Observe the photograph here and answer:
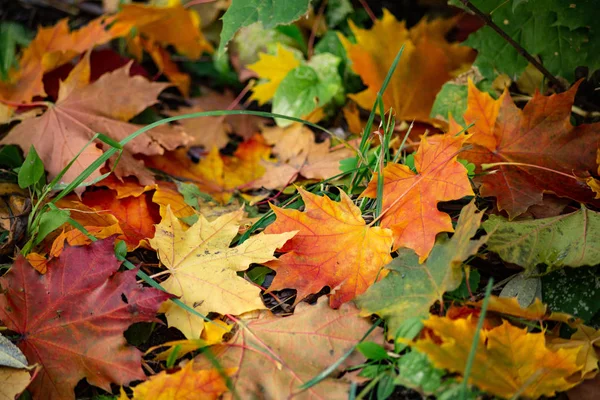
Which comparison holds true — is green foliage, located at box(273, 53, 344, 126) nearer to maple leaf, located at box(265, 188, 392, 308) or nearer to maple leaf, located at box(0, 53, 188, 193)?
maple leaf, located at box(0, 53, 188, 193)

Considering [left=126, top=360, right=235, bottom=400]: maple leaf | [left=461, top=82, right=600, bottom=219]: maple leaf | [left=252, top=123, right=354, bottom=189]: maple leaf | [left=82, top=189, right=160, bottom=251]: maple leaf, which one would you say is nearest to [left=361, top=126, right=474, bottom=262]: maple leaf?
[left=461, top=82, right=600, bottom=219]: maple leaf

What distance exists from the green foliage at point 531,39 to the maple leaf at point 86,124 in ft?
3.03

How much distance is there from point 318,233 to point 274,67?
33.2 inches

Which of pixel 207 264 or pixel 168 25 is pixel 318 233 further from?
pixel 168 25

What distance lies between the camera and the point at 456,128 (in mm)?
1287

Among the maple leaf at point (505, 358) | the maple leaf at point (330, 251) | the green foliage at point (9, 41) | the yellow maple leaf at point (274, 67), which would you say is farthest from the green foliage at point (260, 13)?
the green foliage at point (9, 41)

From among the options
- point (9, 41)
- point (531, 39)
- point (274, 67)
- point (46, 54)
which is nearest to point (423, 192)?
point (531, 39)

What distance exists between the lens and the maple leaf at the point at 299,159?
1.54 meters

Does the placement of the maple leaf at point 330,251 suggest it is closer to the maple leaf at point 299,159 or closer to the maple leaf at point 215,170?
the maple leaf at point 299,159

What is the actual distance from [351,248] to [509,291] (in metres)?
0.34

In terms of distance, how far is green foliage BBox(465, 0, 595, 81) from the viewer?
4.55 feet

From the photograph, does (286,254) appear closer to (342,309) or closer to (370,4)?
(342,309)

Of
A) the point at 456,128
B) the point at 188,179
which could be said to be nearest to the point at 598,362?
the point at 456,128

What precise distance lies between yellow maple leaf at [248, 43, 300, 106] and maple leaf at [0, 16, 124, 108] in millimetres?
497
